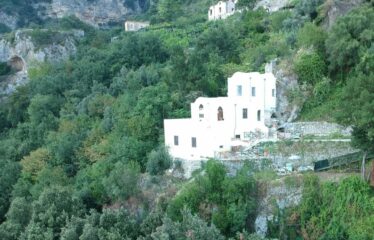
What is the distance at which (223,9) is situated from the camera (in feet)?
218

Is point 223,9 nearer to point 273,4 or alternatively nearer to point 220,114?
point 273,4

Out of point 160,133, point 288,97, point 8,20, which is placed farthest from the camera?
point 8,20

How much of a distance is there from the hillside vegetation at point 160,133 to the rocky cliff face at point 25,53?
1014 cm

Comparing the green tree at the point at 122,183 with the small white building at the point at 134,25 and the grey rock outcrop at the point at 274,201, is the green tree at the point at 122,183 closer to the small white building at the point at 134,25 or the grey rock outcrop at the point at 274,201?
the grey rock outcrop at the point at 274,201

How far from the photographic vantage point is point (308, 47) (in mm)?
36844

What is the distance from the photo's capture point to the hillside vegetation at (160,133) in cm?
2592

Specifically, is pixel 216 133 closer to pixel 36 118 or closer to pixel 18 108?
pixel 36 118

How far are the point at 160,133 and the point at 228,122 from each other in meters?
5.44

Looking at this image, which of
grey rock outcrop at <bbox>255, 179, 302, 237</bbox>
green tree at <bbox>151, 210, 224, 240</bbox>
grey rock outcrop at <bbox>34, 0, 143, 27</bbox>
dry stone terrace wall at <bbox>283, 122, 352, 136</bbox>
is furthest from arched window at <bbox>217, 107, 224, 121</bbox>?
grey rock outcrop at <bbox>34, 0, 143, 27</bbox>

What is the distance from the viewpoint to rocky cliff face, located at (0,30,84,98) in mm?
69312

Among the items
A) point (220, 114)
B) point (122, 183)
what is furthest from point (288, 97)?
point (122, 183)

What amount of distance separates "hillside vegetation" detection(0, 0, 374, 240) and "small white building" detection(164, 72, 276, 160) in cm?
162

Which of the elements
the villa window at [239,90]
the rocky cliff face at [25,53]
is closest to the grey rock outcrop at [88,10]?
the rocky cliff face at [25,53]

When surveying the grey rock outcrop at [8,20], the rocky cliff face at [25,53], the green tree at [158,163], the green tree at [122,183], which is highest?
the grey rock outcrop at [8,20]
